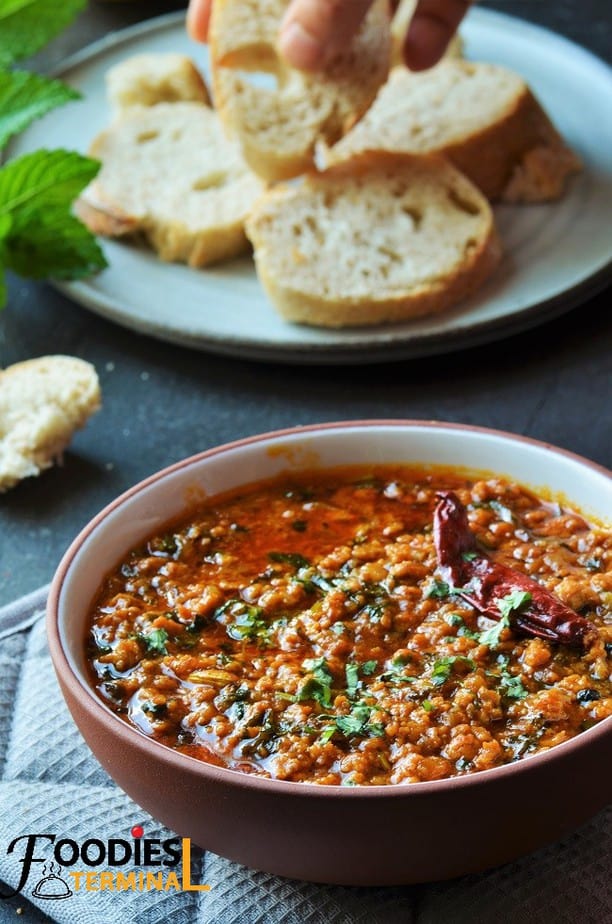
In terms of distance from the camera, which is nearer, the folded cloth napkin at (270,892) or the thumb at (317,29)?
the folded cloth napkin at (270,892)

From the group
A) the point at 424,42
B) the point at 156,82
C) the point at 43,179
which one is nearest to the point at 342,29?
the point at 424,42

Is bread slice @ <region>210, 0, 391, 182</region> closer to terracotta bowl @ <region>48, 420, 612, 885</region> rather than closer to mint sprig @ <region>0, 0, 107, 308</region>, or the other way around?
mint sprig @ <region>0, 0, 107, 308</region>

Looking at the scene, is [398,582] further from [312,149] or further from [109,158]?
[109,158]

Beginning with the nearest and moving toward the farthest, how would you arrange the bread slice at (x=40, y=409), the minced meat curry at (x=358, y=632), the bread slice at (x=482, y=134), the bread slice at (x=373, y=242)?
the minced meat curry at (x=358, y=632), the bread slice at (x=40, y=409), the bread slice at (x=373, y=242), the bread slice at (x=482, y=134)

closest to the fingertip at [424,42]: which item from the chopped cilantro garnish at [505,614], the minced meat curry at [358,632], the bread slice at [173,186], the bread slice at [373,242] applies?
the bread slice at [373,242]

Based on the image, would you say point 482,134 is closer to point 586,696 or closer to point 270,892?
point 586,696

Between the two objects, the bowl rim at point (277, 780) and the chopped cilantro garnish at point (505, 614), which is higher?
the bowl rim at point (277, 780)

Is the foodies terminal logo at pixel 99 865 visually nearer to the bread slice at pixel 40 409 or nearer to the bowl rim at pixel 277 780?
the bowl rim at pixel 277 780
